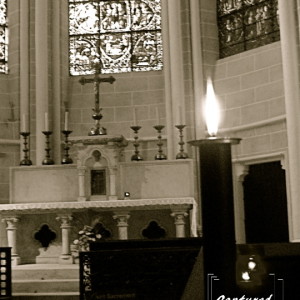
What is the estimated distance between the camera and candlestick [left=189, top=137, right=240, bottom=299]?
0.83 m

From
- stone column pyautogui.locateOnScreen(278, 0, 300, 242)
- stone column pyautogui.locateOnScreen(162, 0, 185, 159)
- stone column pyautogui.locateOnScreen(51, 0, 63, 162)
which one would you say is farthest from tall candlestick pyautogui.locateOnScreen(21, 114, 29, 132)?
stone column pyautogui.locateOnScreen(278, 0, 300, 242)

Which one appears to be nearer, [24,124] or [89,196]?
[89,196]

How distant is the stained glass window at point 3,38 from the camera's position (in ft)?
34.2

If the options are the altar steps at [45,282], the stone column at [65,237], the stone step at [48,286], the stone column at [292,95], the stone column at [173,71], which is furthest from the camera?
the stone column at [173,71]

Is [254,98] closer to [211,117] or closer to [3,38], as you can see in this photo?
[3,38]

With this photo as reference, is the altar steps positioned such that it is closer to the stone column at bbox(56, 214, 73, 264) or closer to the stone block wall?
the stone column at bbox(56, 214, 73, 264)

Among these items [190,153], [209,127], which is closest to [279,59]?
[190,153]

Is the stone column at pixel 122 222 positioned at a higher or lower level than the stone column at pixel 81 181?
lower

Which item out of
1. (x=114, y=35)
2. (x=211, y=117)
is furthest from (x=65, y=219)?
(x=211, y=117)

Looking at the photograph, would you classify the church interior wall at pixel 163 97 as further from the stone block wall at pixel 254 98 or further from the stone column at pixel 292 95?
the stone column at pixel 292 95

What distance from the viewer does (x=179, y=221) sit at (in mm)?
7723

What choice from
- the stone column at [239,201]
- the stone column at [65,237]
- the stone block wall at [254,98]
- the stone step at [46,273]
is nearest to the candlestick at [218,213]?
the stone step at [46,273]

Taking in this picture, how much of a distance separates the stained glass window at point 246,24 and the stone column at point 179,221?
317cm

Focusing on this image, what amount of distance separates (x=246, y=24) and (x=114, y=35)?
91.9 inches
